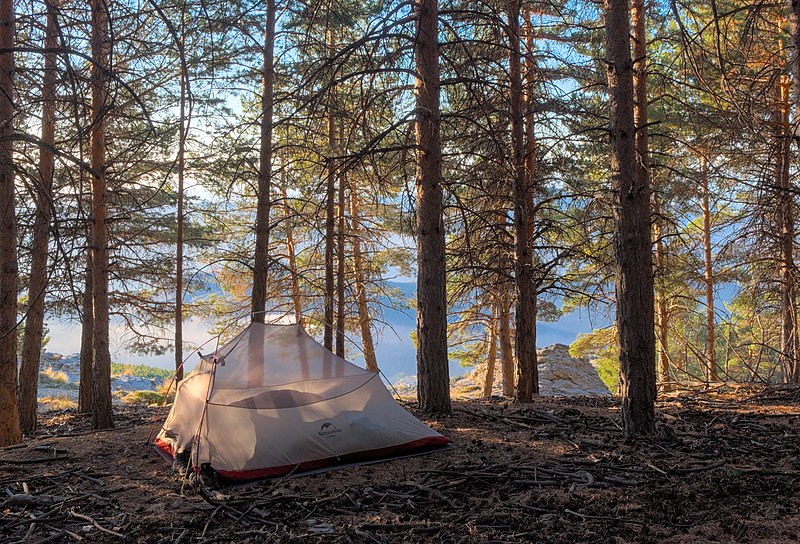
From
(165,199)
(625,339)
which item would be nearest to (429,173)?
(625,339)

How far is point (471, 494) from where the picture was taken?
4.89 m

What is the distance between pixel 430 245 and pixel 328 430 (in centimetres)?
300

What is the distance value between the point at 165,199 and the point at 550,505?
12379 millimetres

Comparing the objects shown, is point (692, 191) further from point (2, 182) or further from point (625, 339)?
point (2, 182)

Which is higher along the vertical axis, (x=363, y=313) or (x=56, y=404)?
(x=363, y=313)

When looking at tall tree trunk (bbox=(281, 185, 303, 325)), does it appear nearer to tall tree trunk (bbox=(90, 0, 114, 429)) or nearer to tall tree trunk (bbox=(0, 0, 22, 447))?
tall tree trunk (bbox=(90, 0, 114, 429))

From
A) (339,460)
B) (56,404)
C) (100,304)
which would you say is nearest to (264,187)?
(100,304)

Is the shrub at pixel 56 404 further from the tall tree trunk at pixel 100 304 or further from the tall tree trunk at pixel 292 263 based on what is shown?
the tall tree trunk at pixel 100 304

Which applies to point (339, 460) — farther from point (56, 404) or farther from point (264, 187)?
point (56, 404)

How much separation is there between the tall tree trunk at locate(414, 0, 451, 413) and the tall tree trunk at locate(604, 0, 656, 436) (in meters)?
2.43

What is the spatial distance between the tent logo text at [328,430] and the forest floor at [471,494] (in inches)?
16.1

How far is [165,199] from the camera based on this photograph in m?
14.1

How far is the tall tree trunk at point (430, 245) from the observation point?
7.96 metres

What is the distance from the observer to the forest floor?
4.02m
